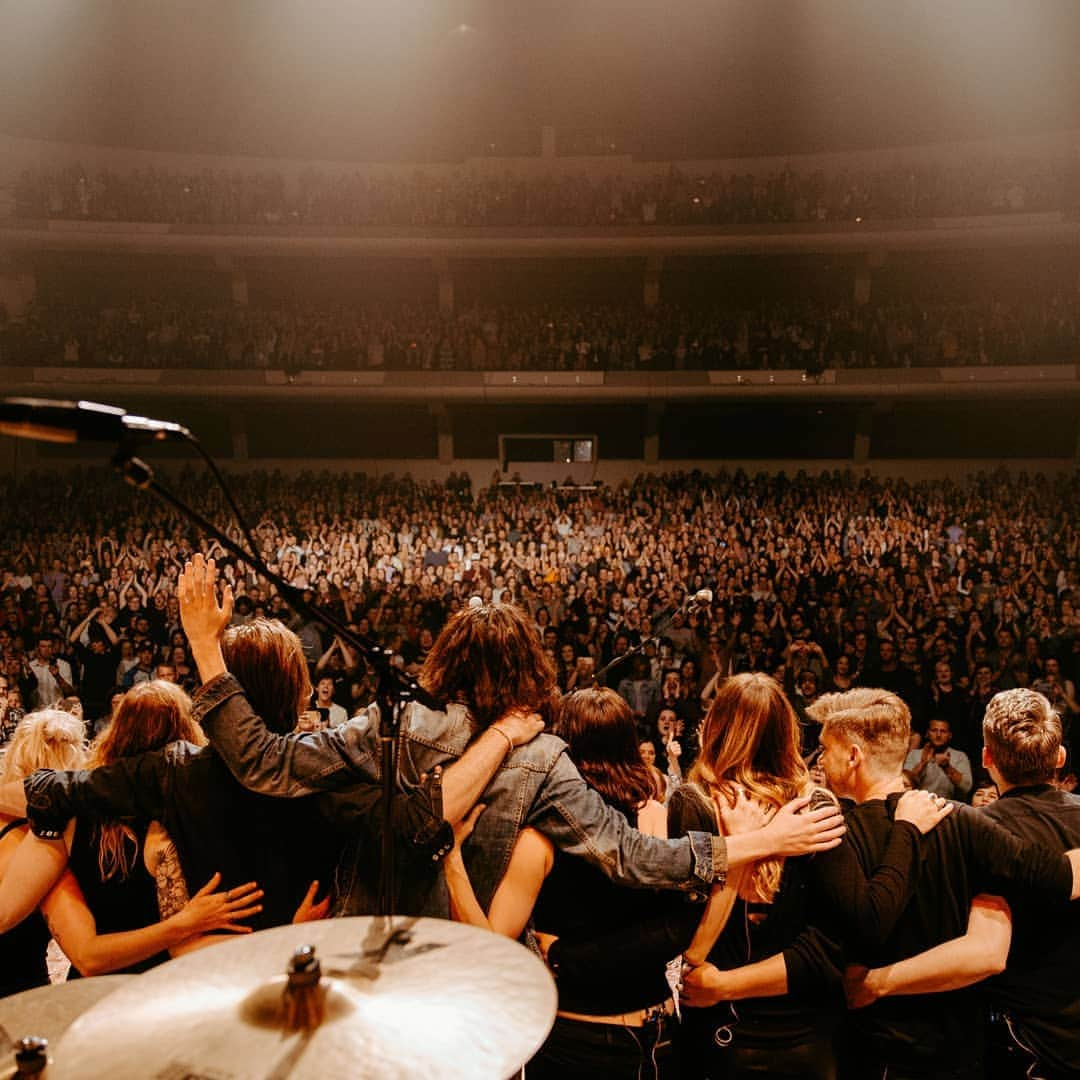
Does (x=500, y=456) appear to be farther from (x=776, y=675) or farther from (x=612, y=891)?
(x=612, y=891)

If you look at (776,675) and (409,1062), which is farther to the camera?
(776,675)

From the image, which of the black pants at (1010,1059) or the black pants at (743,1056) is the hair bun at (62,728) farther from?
the black pants at (1010,1059)

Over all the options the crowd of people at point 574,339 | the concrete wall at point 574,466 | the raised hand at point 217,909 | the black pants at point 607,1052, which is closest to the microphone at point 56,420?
the raised hand at point 217,909

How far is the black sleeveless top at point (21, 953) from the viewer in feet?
6.57

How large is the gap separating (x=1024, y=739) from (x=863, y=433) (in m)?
15.5

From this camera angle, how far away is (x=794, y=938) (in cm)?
187

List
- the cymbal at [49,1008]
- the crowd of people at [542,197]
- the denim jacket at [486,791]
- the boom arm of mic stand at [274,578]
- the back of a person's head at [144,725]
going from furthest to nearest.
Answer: the crowd of people at [542,197]
the back of a person's head at [144,725]
the denim jacket at [486,791]
the boom arm of mic stand at [274,578]
the cymbal at [49,1008]

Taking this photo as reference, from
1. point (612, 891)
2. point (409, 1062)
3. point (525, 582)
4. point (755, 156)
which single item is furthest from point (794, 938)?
point (755, 156)

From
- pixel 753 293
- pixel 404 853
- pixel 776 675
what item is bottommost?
pixel 776 675

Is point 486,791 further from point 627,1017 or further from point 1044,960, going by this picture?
point 1044,960

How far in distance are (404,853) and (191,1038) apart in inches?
32.2

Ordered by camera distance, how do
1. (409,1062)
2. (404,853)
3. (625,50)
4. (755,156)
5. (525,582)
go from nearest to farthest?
1. (409,1062)
2. (404,853)
3. (525,582)
4. (625,50)
5. (755,156)

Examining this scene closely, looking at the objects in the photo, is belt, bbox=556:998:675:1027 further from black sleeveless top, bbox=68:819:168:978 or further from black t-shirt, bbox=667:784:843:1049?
black sleeveless top, bbox=68:819:168:978

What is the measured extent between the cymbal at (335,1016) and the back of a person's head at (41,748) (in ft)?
3.53
